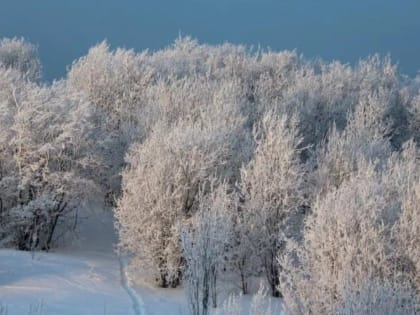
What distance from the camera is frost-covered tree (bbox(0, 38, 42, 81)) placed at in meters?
49.5

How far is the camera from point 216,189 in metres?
21.9

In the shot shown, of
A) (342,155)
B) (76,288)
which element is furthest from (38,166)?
(342,155)

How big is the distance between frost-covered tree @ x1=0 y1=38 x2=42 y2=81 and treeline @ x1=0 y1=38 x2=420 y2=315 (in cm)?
1138

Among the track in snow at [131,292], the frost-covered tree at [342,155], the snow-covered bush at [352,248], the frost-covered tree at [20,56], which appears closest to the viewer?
the snow-covered bush at [352,248]

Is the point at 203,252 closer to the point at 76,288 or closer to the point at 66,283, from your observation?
the point at 76,288

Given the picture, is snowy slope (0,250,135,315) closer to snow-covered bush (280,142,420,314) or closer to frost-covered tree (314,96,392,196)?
snow-covered bush (280,142,420,314)

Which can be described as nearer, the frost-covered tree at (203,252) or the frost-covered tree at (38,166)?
the frost-covered tree at (203,252)

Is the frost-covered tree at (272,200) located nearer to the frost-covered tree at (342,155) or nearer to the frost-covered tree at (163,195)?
the frost-covered tree at (342,155)

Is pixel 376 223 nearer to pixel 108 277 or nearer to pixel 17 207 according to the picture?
pixel 108 277

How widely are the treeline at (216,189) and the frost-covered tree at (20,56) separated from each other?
448 inches

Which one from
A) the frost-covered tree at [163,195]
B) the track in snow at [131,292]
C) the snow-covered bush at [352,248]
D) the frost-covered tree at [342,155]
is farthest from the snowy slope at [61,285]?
the frost-covered tree at [342,155]

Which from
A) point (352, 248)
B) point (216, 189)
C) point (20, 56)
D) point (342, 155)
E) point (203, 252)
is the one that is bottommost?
point (203, 252)

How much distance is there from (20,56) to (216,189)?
33.8m

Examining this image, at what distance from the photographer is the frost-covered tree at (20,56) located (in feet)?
162
